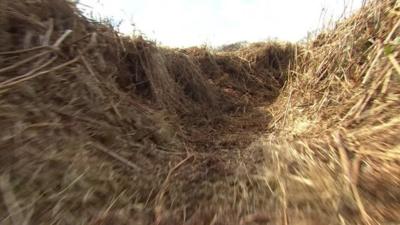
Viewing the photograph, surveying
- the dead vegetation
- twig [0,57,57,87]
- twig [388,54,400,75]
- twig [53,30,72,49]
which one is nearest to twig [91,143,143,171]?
the dead vegetation

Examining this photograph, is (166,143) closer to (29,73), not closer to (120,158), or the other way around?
(120,158)

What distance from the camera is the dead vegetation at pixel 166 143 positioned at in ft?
6.18

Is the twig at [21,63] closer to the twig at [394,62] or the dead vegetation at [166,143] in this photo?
the dead vegetation at [166,143]

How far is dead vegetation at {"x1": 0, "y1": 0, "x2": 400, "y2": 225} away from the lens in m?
1.88

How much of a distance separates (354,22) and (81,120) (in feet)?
7.80

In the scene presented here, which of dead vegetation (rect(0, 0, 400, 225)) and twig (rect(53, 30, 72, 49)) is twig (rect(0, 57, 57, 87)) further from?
twig (rect(53, 30, 72, 49))

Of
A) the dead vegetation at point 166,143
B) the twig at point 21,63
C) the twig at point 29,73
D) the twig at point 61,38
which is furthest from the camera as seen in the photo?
the twig at point 61,38

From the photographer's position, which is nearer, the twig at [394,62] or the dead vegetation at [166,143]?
the dead vegetation at [166,143]

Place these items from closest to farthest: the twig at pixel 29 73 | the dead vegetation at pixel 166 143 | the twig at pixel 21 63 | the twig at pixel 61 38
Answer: the dead vegetation at pixel 166 143, the twig at pixel 29 73, the twig at pixel 21 63, the twig at pixel 61 38

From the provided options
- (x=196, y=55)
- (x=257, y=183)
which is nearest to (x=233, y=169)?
(x=257, y=183)

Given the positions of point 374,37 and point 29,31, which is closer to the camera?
point 29,31

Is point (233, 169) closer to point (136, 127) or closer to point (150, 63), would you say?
point (136, 127)

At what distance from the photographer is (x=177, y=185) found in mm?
2369

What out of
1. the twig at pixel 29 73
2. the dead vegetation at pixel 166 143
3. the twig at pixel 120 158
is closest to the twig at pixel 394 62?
the dead vegetation at pixel 166 143
